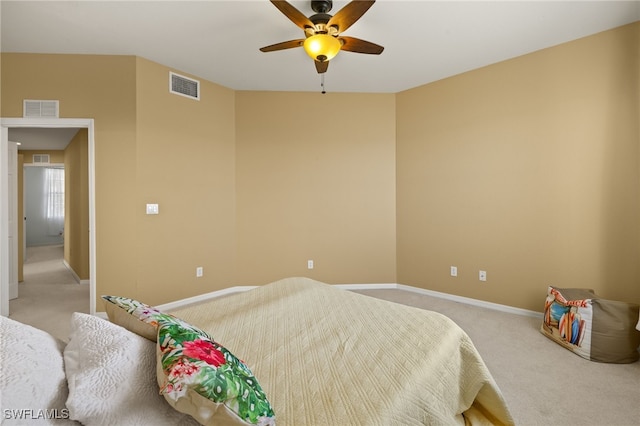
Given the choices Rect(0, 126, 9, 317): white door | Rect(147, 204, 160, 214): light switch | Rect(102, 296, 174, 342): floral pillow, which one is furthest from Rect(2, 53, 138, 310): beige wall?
Rect(102, 296, 174, 342): floral pillow

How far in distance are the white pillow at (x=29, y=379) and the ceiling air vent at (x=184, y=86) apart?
3230 mm

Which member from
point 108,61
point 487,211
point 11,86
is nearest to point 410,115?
point 487,211

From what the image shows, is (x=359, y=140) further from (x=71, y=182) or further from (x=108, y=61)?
(x=71, y=182)

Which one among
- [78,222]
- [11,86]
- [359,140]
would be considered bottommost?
[78,222]

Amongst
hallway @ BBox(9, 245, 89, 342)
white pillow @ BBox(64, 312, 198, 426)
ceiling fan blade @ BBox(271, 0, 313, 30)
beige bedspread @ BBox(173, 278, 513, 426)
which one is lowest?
hallway @ BBox(9, 245, 89, 342)

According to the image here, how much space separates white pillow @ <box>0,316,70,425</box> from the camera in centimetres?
63

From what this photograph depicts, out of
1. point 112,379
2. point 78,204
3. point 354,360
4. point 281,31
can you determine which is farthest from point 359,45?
point 78,204

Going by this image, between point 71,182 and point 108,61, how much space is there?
3242 millimetres

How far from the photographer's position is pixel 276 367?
1.17 metres

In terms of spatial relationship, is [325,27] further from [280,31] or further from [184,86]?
[184,86]

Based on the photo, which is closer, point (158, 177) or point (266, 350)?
point (266, 350)

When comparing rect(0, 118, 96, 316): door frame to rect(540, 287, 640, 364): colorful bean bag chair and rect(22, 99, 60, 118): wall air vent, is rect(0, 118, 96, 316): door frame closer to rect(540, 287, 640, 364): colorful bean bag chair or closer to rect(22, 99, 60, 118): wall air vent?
Result: rect(22, 99, 60, 118): wall air vent

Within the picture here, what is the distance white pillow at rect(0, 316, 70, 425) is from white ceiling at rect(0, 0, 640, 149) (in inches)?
98.6

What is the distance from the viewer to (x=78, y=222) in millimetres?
4809
